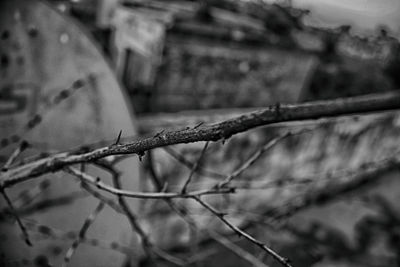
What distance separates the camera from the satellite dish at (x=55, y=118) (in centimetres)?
170

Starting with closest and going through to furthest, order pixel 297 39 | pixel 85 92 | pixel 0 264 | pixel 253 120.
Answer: pixel 253 120 → pixel 0 264 → pixel 85 92 → pixel 297 39

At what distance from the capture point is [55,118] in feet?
6.17

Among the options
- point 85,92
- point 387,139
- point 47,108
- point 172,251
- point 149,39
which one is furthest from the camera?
point 387,139

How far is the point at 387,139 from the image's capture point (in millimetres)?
5590

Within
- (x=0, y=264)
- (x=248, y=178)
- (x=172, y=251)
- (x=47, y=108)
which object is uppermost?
(x=47, y=108)

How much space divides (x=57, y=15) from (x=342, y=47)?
18.5 feet

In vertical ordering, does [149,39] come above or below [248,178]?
above

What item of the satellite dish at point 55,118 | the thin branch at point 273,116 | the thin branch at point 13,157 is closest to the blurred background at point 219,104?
the satellite dish at point 55,118

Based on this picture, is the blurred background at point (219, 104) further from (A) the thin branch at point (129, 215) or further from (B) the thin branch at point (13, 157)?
(B) the thin branch at point (13, 157)

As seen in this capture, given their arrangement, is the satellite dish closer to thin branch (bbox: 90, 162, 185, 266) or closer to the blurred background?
the blurred background

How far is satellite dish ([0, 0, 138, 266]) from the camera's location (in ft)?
5.57

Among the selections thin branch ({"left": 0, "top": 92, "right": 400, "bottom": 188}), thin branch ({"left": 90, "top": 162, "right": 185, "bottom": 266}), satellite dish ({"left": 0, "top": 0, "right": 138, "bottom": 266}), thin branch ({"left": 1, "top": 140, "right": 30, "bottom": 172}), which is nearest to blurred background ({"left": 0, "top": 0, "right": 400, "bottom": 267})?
satellite dish ({"left": 0, "top": 0, "right": 138, "bottom": 266})

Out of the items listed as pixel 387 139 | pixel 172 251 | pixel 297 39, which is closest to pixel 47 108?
pixel 172 251

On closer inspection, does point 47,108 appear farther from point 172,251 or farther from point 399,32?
point 399,32
